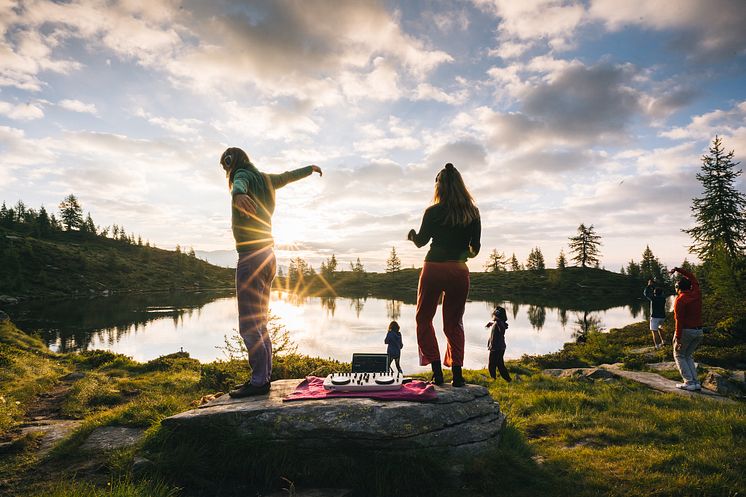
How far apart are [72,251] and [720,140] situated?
159m

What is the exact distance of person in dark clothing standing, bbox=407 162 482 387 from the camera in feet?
18.2

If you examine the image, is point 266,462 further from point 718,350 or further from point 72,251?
point 72,251

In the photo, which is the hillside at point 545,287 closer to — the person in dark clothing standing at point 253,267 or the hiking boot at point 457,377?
the hiking boot at point 457,377

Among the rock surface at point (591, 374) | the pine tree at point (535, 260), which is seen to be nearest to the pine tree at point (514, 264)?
the pine tree at point (535, 260)

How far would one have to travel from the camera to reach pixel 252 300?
536cm

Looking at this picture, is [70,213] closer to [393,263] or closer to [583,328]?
[393,263]

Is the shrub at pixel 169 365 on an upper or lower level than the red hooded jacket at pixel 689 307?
lower

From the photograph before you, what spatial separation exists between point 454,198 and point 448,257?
96 cm

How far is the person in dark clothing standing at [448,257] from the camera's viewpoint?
554 cm

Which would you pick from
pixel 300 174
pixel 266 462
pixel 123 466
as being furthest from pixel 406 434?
pixel 300 174

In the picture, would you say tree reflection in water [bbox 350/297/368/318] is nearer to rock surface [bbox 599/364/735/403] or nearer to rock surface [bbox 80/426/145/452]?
rock surface [bbox 599/364/735/403]

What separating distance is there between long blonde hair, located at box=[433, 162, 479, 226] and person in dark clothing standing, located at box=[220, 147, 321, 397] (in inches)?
114

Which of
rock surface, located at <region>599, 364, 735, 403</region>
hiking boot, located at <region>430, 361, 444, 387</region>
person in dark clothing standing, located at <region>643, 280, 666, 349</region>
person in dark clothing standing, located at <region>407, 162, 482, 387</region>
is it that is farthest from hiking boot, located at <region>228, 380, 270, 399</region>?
person in dark clothing standing, located at <region>643, 280, 666, 349</region>

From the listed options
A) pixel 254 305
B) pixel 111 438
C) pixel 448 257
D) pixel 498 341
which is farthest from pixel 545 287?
pixel 111 438
